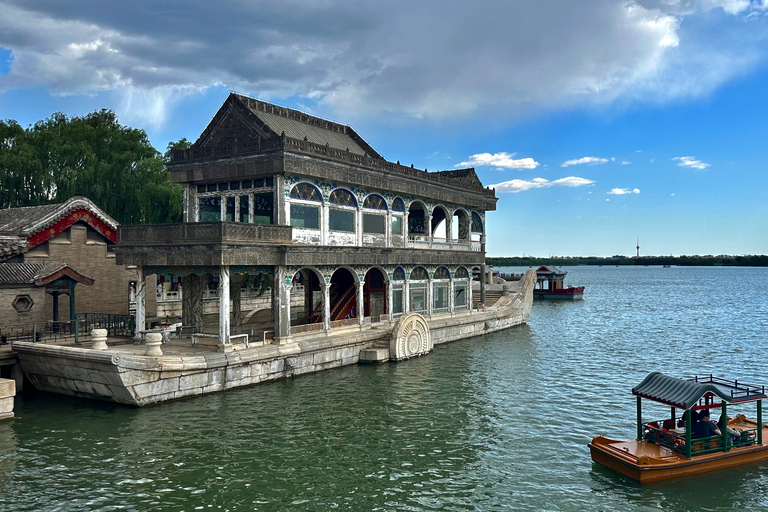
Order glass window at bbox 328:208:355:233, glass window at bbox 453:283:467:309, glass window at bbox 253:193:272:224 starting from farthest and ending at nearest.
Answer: glass window at bbox 453:283:467:309, glass window at bbox 328:208:355:233, glass window at bbox 253:193:272:224

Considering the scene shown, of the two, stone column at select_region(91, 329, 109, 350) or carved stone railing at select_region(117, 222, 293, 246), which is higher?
carved stone railing at select_region(117, 222, 293, 246)

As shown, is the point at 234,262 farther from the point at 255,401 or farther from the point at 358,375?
the point at 358,375

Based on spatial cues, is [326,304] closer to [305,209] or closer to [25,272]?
[305,209]

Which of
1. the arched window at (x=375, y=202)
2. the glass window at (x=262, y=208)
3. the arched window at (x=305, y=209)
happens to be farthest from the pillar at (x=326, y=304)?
the arched window at (x=375, y=202)

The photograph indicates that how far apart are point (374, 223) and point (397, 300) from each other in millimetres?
5113

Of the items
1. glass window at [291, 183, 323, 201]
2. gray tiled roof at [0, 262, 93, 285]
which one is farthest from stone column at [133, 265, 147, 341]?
glass window at [291, 183, 323, 201]

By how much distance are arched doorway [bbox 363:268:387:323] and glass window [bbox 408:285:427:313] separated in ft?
5.78

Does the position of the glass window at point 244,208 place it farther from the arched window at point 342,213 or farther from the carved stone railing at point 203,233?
the arched window at point 342,213

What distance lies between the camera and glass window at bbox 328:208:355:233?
1100 inches

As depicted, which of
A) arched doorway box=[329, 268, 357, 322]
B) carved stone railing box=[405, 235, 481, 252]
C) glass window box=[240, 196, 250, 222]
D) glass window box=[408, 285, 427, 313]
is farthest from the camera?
carved stone railing box=[405, 235, 481, 252]

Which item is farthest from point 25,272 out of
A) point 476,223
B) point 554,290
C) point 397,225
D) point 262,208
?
point 554,290

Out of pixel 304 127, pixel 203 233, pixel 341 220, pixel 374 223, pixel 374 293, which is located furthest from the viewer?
pixel 374 293

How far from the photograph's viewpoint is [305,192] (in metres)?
26.3

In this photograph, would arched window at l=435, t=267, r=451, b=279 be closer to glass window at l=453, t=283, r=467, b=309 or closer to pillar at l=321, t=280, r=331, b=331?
glass window at l=453, t=283, r=467, b=309
